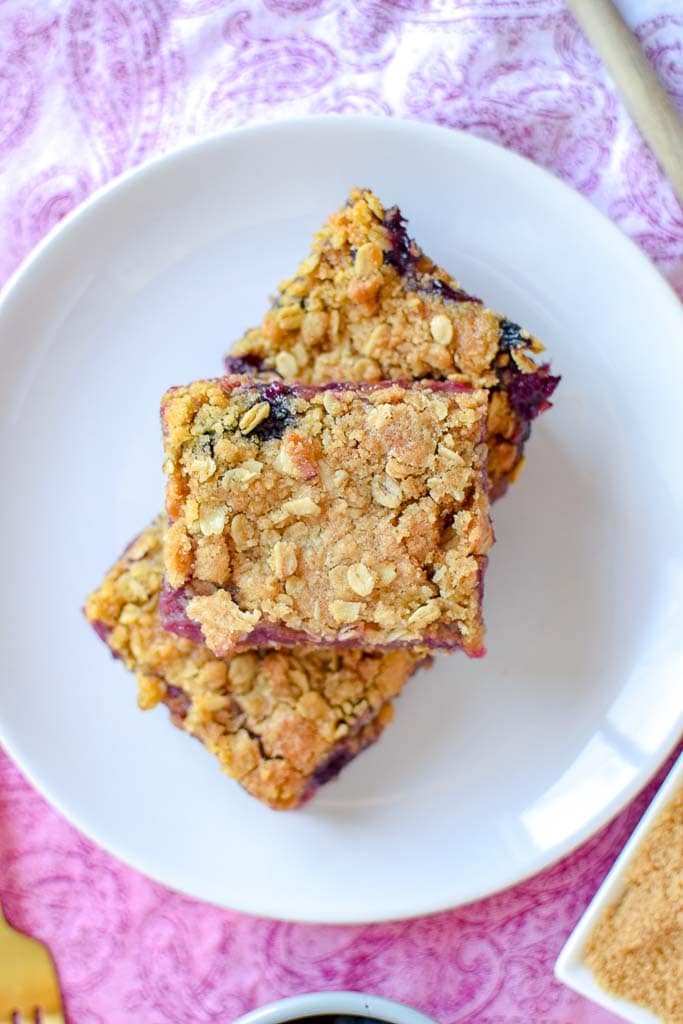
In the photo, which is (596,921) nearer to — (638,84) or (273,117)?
(638,84)

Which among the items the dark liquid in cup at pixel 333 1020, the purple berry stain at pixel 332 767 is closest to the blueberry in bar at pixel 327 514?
the purple berry stain at pixel 332 767

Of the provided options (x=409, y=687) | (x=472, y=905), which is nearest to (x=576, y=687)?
(x=409, y=687)

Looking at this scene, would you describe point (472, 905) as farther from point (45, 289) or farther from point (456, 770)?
point (45, 289)

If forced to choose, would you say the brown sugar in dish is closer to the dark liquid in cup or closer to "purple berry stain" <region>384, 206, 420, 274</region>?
the dark liquid in cup

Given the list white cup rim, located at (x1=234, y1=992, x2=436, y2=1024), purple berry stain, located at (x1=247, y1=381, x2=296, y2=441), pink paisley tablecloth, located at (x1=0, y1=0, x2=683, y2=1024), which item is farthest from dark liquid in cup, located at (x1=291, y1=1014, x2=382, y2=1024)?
purple berry stain, located at (x1=247, y1=381, x2=296, y2=441)

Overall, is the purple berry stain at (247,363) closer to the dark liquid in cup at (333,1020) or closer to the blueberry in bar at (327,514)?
the blueberry in bar at (327,514)
